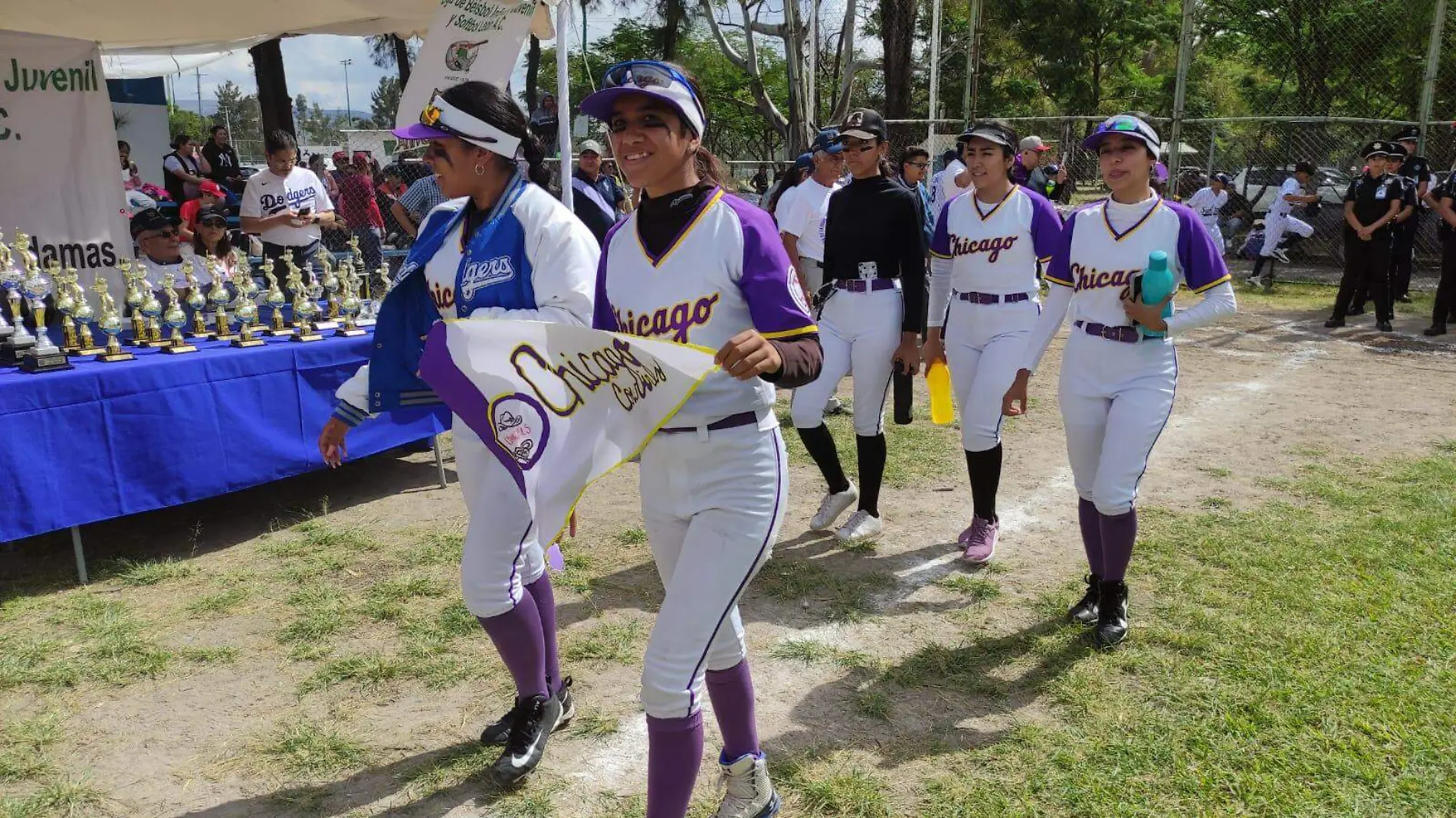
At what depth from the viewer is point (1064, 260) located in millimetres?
4297

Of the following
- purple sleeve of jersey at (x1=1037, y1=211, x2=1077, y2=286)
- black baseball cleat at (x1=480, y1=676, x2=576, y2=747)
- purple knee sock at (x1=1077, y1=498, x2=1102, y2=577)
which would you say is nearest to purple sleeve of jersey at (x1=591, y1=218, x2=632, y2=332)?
black baseball cleat at (x1=480, y1=676, x2=576, y2=747)

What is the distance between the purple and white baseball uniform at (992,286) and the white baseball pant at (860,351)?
0.35m

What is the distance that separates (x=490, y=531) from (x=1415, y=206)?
12.8m

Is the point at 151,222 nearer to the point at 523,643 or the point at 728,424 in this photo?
the point at 523,643

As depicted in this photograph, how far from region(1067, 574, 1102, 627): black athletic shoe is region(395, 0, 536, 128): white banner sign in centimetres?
427

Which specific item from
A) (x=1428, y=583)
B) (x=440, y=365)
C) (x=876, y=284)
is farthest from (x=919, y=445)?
(x=440, y=365)

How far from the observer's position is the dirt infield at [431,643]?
3.30 metres

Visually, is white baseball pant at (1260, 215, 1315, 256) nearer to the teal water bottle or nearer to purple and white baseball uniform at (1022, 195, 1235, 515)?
purple and white baseball uniform at (1022, 195, 1235, 515)

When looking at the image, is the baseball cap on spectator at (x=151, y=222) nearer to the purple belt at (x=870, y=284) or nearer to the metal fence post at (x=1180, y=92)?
the purple belt at (x=870, y=284)

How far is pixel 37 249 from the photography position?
6590 mm

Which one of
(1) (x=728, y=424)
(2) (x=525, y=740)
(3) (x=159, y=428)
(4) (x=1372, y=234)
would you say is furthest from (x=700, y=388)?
(4) (x=1372, y=234)

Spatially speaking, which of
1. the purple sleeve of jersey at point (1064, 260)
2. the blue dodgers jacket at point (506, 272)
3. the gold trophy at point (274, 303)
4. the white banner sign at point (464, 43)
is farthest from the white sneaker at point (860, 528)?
the gold trophy at point (274, 303)

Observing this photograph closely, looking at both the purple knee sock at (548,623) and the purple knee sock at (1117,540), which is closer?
the purple knee sock at (548,623)

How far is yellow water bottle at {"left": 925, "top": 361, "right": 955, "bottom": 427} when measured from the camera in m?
5.22
